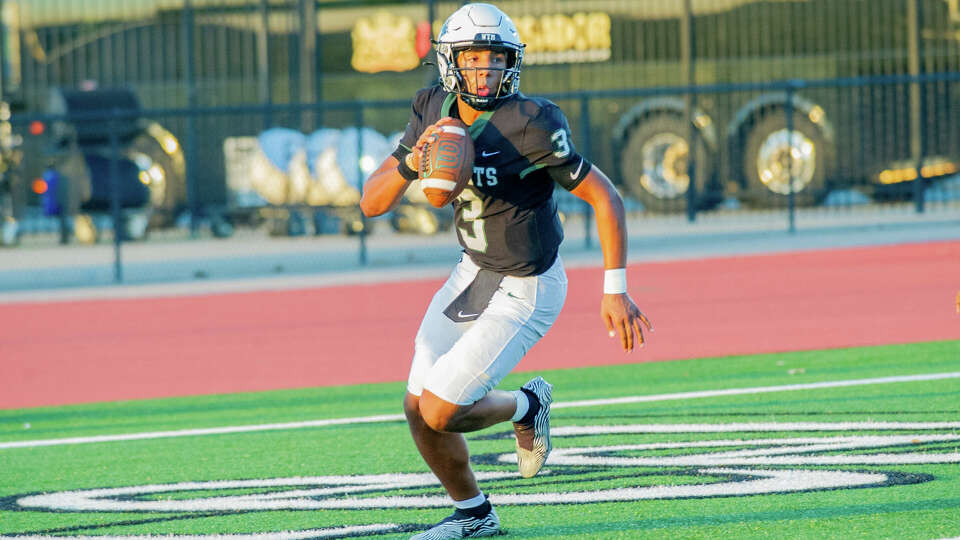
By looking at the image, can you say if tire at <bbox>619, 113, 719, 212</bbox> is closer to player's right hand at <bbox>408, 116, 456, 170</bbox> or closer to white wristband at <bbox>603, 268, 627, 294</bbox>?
white wristband at <bbox>603, 268, 627, 294</bbox>

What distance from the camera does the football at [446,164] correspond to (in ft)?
16.4

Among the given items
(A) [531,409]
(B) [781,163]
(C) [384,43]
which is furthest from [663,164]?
(A) [531,409]

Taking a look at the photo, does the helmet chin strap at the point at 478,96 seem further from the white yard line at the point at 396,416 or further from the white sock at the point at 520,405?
the white yard line at the point at 396,416

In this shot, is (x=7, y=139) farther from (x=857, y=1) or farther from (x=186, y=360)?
(x=857, y=1)

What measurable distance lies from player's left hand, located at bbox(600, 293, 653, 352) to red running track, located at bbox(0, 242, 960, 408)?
434 centimetres

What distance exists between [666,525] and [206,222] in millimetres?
12265

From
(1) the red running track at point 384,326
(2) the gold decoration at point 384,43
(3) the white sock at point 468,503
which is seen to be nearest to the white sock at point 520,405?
(3) the white sock at point 468,503

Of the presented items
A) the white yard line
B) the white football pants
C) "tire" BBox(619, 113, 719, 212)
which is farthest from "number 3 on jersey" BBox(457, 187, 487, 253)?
"tire" BBox(619, 113, 719, 212)

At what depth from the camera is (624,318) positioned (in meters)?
5.38

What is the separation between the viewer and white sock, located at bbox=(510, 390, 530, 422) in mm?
5668

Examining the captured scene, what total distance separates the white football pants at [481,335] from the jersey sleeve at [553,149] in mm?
424

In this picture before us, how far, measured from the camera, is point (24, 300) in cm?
1457

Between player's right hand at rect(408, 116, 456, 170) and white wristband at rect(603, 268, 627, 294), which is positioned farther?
white wristband at rect(603, 268, 627, 294)

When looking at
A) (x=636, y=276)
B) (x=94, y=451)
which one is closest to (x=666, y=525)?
(x=94, y=451)
